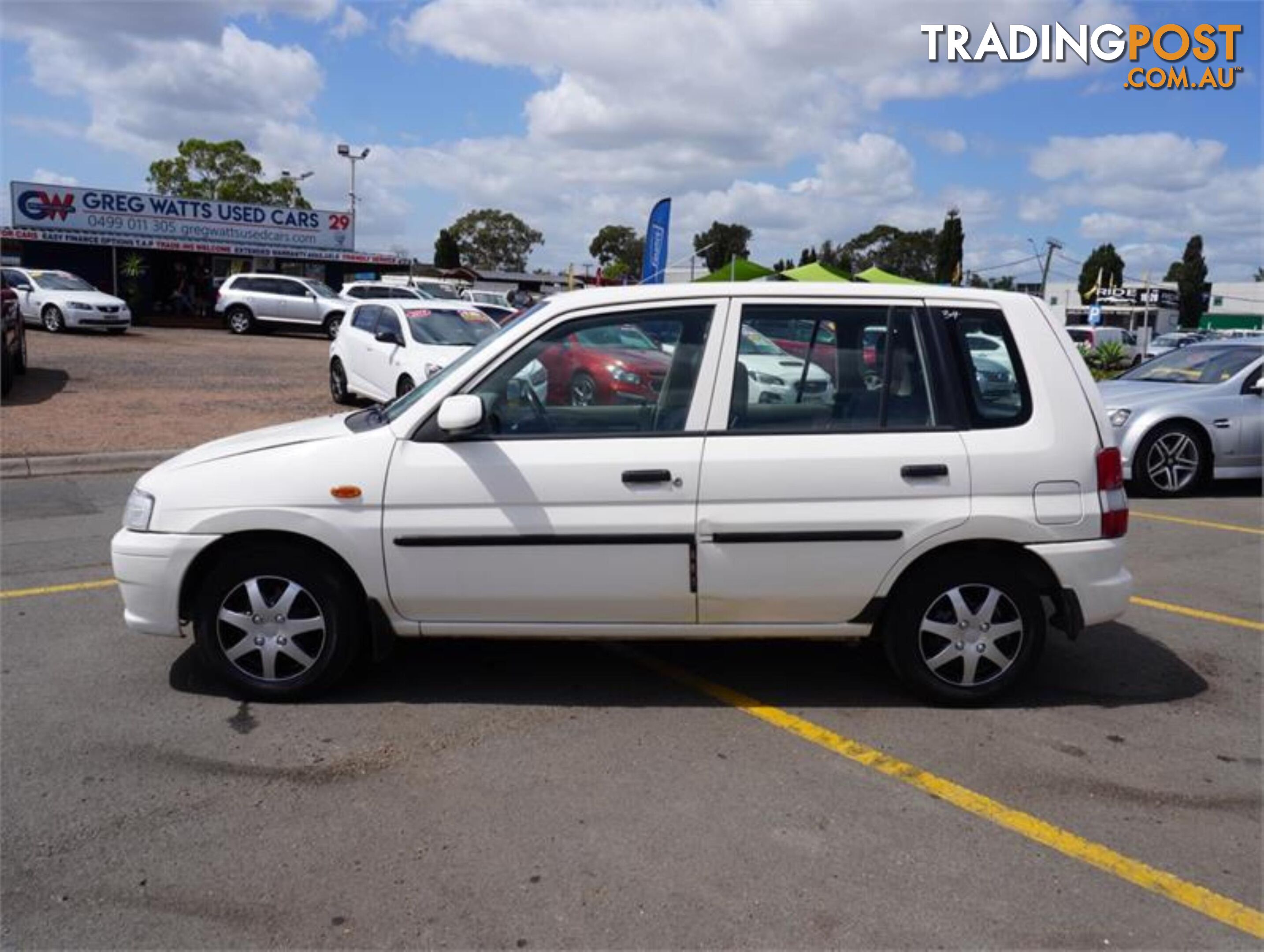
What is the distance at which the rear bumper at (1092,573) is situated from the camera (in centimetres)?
422

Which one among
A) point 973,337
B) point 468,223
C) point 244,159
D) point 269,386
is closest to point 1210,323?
point 468,223

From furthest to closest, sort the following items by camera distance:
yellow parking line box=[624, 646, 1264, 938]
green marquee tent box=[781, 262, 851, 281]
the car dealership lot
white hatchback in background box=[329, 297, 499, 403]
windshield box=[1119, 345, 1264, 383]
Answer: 1. green marquee tent box=[781, 262, 851, 281]
2. white hatchback in background box=[329, 297, 499, 403]
3. windshield box=[1119, 345, 1264, 383]
4. yellow parking line box=[624, 646, 1264, 938]
5. the car dealership lot

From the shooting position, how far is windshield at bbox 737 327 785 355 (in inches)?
168

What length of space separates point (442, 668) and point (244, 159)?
6656 cm

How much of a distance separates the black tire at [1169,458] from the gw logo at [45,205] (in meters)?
32.9

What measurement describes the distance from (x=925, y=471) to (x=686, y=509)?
97cm

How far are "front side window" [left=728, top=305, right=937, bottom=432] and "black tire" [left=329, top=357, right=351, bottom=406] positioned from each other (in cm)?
1174

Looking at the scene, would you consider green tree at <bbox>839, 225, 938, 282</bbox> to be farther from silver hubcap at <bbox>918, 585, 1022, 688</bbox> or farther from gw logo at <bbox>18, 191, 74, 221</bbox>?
silver hubcap at <bbox>918, 585, 1022, 688</bbox>

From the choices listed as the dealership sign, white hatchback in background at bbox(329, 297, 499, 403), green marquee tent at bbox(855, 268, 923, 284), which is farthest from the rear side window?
the dealership sign

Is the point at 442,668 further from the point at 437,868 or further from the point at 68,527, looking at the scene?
the point at 68,527

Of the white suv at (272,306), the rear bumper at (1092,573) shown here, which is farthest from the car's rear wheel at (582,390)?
the white suv at (272,306)

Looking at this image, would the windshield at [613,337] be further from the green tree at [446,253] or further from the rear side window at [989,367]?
the green tree at [446,253]

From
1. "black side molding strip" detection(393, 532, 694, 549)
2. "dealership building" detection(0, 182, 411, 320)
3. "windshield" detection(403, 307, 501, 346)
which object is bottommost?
"black side molding strip" detection(393, 532, 694, 549)

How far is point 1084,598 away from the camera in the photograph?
14.0ft
